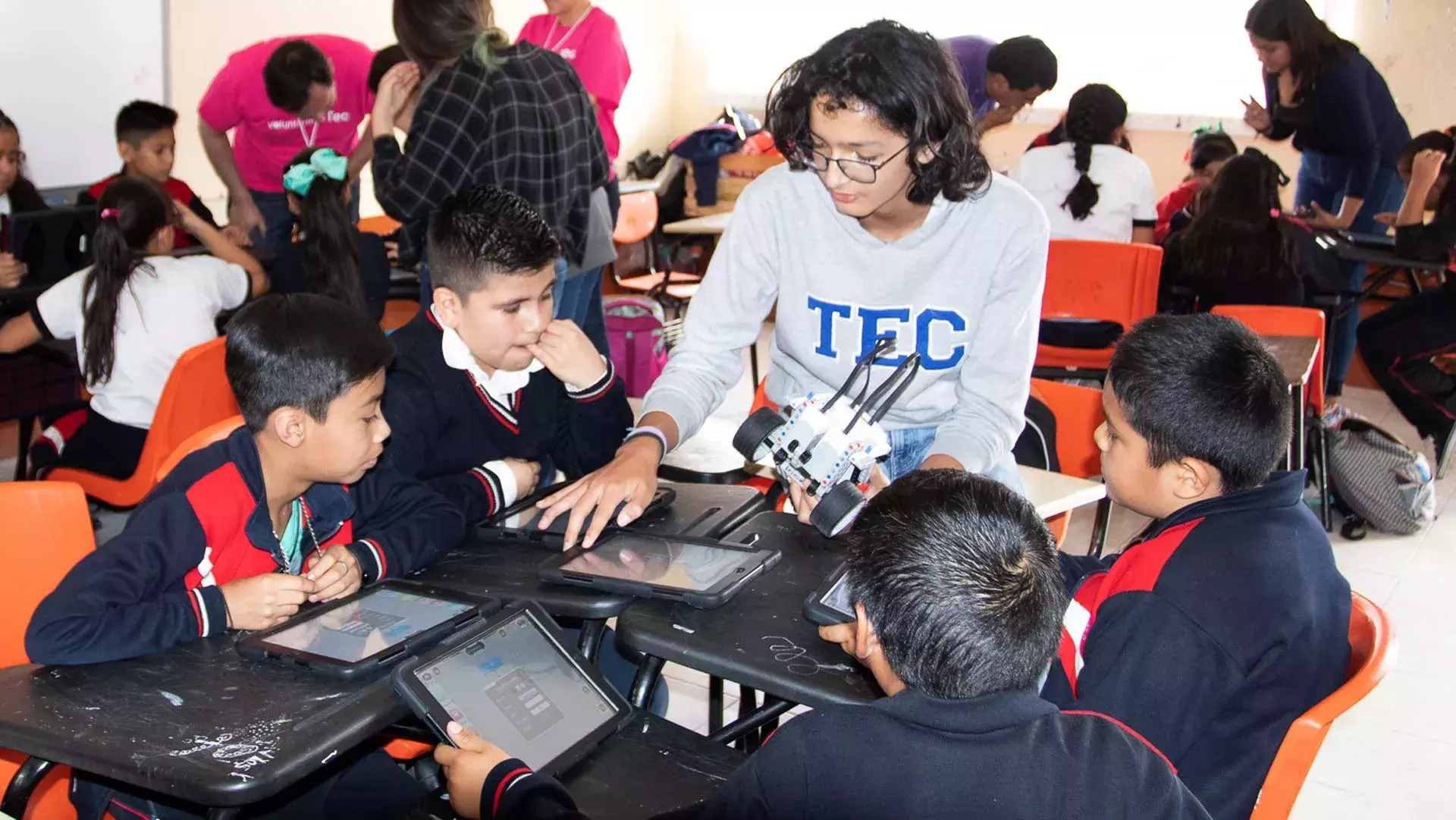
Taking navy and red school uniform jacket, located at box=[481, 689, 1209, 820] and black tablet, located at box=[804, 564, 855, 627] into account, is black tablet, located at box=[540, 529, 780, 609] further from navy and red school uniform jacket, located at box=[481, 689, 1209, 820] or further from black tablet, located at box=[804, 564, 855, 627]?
navy and red school uniform jacket, located at box=[481, 689, 1209, 820]

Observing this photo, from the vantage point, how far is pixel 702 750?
4.38 feet

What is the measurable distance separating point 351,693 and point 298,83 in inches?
139

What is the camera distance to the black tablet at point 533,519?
1632 millimetres

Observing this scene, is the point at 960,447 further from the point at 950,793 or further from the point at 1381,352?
the point at 1381,352

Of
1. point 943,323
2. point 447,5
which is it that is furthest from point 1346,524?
point 447,5

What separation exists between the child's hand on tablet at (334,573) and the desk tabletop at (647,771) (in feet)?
1.30

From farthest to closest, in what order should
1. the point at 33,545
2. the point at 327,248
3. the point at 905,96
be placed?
the point at 327,248
the point at 905,96
the point at 33,545

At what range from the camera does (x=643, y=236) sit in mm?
5711

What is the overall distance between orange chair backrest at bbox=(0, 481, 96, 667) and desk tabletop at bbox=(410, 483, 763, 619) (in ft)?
1.56

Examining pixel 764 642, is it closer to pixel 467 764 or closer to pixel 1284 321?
pixel 467 764

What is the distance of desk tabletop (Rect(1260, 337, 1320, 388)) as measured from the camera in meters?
2.98

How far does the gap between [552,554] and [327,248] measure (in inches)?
104

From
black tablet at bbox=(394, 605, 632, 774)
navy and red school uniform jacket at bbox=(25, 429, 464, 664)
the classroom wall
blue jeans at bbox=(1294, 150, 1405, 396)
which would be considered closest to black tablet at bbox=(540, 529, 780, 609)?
black tablet at bbox=(394, 605, 632, 774)

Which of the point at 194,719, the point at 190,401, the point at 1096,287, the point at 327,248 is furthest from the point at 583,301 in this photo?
the point at 194,719
